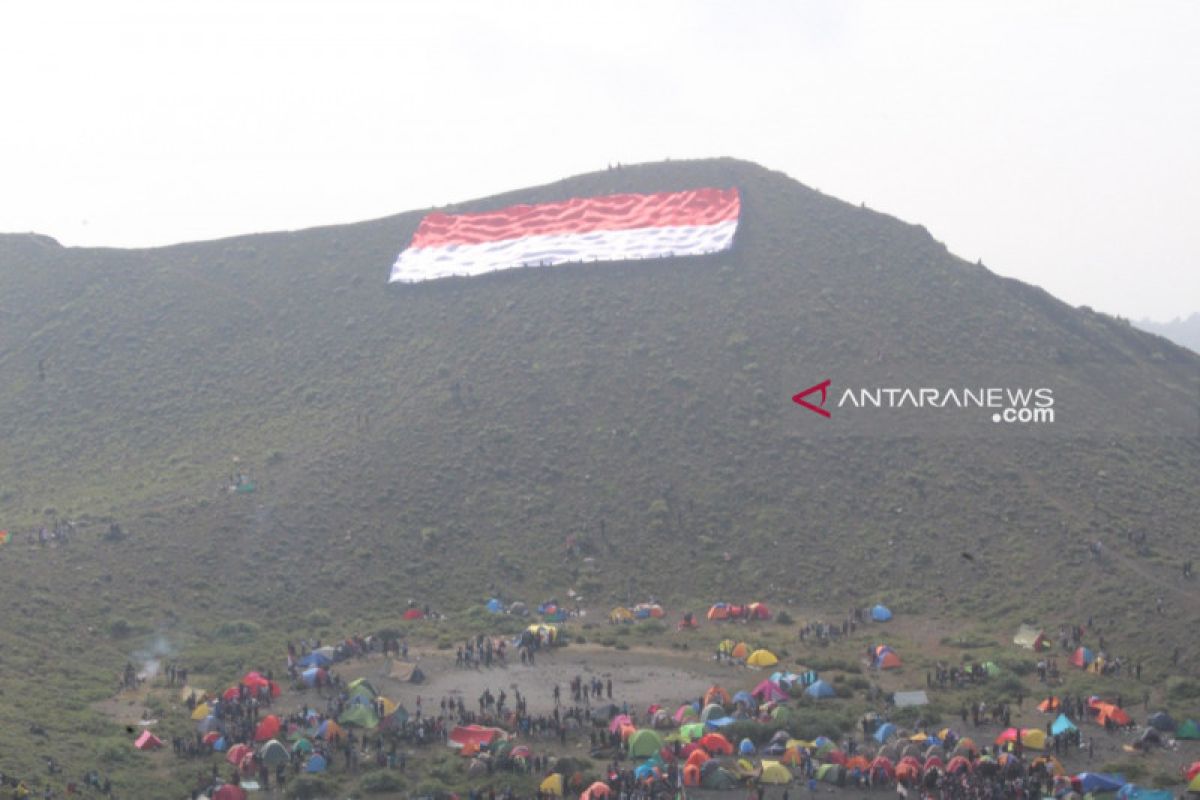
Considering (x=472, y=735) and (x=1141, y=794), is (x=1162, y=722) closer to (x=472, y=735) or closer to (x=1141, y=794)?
(x=1141, y=794)

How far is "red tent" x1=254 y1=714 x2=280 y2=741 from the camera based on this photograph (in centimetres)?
3984

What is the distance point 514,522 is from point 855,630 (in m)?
18.8

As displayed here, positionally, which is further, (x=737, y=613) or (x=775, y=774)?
(x=737, y=613)

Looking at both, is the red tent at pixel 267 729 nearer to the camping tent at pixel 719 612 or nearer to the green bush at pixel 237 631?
the green bush at pixel 237 631

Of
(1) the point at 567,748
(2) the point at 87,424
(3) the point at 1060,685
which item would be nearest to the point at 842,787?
(1) the point at 567,748

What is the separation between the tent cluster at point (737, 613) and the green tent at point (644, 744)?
17.7 m

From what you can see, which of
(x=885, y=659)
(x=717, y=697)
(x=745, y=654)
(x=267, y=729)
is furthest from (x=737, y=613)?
(x=267, y=729)

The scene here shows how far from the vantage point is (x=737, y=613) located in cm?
5631

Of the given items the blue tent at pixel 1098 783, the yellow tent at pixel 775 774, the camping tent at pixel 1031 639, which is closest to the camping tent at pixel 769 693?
the yellow tent at pixel 775 774

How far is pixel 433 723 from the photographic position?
40.9 m

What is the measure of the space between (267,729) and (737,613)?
2263cm

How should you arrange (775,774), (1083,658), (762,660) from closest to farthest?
(775,774) < (1083,658) < (762,660)

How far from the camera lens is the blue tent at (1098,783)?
33469mm

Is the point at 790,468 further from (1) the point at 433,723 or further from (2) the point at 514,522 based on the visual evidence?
(1) the point at 433,723
